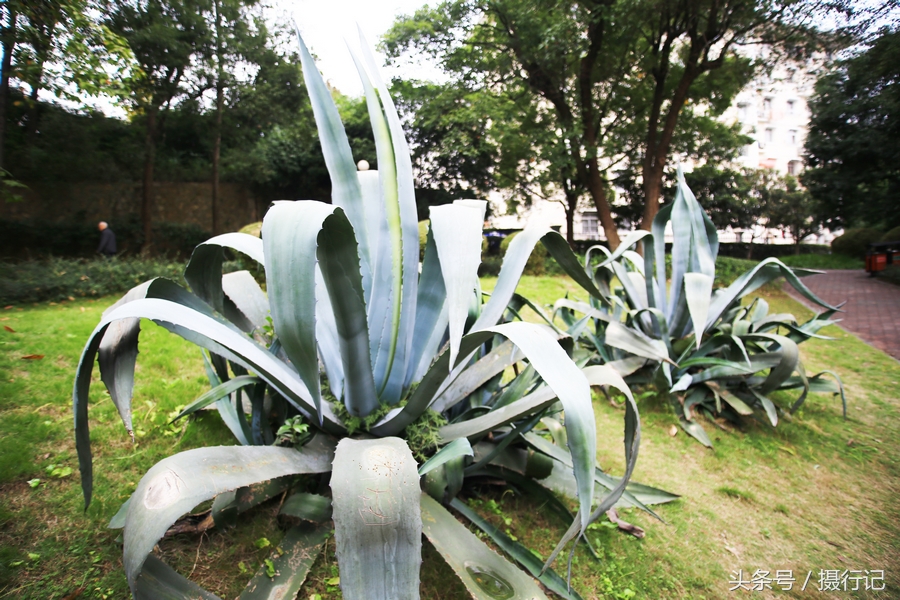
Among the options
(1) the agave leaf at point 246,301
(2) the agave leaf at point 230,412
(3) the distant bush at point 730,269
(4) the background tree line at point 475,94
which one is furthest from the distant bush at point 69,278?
(3) the distant bush at point 730,269

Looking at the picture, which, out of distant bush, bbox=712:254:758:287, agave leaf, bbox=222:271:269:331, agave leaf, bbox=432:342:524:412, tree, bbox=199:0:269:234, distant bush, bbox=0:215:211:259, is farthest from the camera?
distant bush, bbox=0:215:211:259

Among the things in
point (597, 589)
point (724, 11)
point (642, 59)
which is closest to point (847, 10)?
point (724, 11)

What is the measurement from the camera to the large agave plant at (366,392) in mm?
1073

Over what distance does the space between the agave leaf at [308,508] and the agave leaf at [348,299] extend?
1.08 feet

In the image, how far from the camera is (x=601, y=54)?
35.8 ft

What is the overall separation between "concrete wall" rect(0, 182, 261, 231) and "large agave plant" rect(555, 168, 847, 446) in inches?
507

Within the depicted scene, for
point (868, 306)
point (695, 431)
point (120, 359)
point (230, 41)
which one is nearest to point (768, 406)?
point (695, 431)

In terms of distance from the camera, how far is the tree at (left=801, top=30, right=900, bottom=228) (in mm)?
9633

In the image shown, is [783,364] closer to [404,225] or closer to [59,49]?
[404,225]

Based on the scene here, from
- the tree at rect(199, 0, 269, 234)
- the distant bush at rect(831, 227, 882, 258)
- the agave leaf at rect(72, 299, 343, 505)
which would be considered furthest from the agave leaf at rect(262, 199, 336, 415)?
the distant bush at rect(831, 227, 882, 258)

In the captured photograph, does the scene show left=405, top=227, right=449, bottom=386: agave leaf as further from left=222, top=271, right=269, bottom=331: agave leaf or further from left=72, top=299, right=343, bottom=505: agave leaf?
left=222, top=271, right=269, bottom=331: agave leaf

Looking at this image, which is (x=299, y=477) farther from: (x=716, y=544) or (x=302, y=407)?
(x=716, y=544)

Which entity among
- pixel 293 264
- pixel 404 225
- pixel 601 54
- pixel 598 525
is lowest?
pixel 598 525

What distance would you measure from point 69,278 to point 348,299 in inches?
272
